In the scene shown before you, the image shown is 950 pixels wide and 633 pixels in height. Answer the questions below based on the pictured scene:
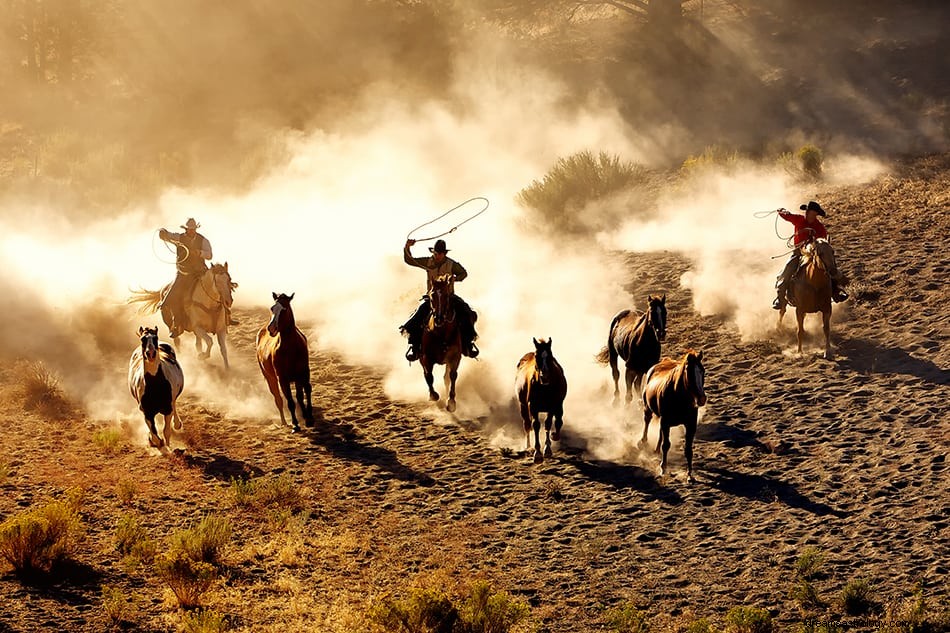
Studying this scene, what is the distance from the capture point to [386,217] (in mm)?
32906

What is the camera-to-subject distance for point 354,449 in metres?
17.0

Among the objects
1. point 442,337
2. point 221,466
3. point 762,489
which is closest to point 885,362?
point 762,489

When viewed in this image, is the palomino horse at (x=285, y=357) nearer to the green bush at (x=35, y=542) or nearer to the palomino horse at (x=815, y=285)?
the green bush at (x=35, y=542)

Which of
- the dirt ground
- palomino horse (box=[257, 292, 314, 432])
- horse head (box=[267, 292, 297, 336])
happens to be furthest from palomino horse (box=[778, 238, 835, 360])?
horse head (box=[267, 292, 297, 336])

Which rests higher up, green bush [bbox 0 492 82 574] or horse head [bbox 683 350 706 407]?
horse head [bbox 683 350 706 407]

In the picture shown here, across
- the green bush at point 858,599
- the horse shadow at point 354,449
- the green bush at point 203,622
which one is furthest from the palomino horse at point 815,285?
the green bush at point 203,622

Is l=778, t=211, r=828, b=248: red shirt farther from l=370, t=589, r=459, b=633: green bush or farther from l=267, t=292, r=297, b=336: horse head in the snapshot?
l=370, t=589, r=459, b=633: green bush

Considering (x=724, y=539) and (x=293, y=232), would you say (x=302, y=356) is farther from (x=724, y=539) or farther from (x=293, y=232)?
(x=293, y=232)

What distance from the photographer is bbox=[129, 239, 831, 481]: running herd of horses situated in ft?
47.9

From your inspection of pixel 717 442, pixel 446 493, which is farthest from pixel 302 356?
pixel 717 442

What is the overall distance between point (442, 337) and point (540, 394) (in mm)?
2754

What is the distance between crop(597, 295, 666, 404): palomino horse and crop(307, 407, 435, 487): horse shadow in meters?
3.63

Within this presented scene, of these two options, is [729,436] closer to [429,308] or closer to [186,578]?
[429,308]

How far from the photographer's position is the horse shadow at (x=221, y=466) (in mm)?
16047
